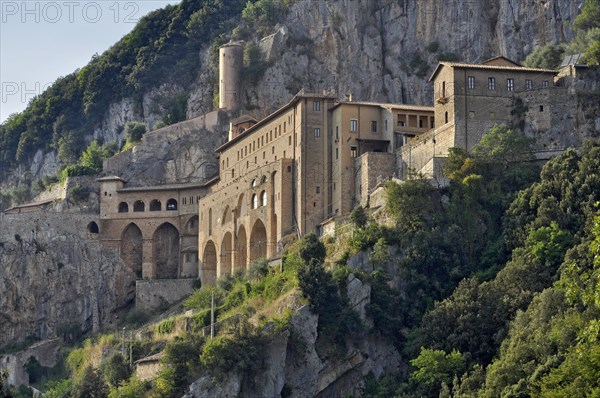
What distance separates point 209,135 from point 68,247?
1282 centimetres

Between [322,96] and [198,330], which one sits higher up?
[322,96]

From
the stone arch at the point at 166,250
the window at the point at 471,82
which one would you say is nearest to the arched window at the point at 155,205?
the stone arch at the point at 166,250

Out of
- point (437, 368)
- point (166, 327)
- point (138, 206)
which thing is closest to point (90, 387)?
point (166, 327)

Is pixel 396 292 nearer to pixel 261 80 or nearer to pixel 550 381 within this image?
pixel 550 381

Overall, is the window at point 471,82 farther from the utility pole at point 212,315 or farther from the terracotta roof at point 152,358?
the terracotta roof at point 152,358

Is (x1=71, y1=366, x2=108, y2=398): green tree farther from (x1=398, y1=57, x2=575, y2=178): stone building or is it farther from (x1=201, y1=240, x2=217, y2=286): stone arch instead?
(x1=398, y1=57, x2=575, y2=178): stone building

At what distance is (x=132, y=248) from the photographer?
4476 inches

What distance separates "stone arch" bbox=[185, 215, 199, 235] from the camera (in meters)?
113

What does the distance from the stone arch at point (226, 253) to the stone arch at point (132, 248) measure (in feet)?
28.1

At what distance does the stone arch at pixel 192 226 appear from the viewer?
371ft

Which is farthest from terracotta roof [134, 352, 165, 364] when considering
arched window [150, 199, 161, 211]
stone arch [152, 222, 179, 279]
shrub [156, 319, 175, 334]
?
arched window [150, 199, 161, 211]

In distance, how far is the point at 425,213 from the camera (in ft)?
293

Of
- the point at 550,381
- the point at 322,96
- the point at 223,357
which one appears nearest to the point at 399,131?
the point at 322,96

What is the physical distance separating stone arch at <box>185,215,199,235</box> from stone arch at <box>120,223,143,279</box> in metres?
3.18
